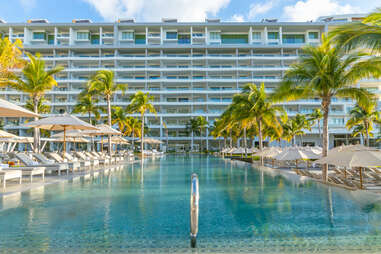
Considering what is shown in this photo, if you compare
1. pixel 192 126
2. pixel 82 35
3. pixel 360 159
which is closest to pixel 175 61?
pixel 192 126

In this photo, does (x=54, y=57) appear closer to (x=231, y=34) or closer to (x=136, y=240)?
(x=231, y=34)

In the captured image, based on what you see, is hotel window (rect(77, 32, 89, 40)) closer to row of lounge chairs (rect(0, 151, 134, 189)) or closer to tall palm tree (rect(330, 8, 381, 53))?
row of lounge chairs (rect(0, 151, 134, 189))

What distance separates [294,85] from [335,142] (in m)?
56.3

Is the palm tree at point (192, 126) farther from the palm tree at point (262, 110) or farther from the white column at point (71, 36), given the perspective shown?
the palm tree at point (262, 110)

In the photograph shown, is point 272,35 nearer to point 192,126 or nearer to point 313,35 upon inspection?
point 313,35

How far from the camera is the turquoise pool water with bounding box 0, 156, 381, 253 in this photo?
13.3 ft

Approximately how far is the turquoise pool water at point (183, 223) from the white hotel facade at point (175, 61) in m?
52.7

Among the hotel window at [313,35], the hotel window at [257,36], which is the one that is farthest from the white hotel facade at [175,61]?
the hotel window at [257,36]

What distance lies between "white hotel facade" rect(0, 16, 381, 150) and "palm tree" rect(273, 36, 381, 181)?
46.9 m

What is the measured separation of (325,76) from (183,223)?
31.2 feet

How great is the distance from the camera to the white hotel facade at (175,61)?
2363 inches

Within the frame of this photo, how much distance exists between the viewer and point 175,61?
61.7 m

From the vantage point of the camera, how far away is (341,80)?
11883 mm

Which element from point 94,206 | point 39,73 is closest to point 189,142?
point 39,73
